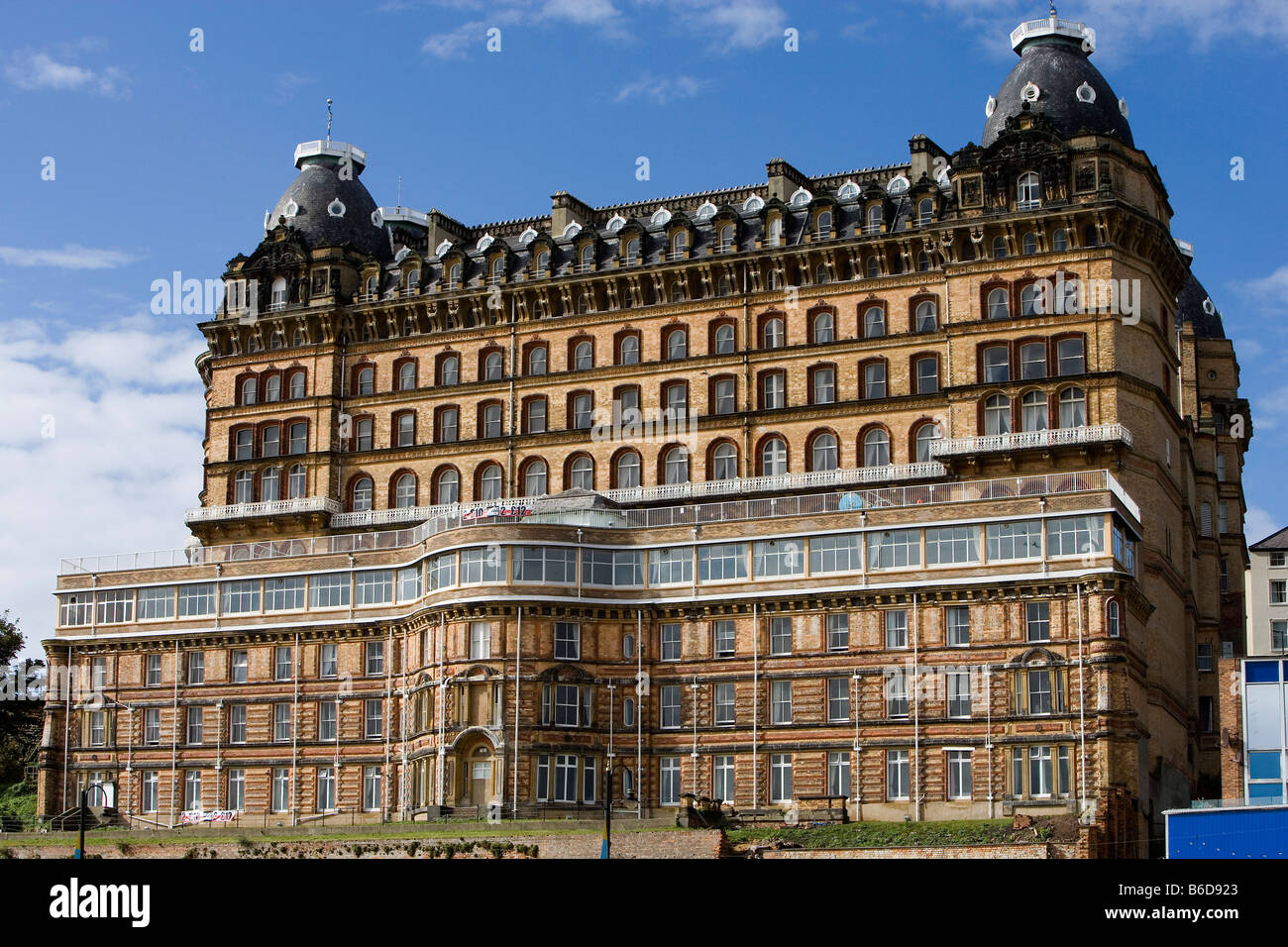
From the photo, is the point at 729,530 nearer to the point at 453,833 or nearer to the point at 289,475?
the point at 453,833

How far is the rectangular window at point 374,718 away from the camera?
93.4 meters

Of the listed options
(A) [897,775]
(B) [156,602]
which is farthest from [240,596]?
(A) [897,775]

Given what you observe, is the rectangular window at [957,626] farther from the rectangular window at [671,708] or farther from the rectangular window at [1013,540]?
the rectangular window at [671,708]

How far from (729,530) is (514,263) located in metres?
29.7

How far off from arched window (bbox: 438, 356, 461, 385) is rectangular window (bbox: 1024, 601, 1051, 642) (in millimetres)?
41870

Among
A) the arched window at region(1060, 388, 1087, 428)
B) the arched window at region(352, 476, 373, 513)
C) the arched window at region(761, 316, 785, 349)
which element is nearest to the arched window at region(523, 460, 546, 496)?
the arched window at region(352, 476, 373, 513)

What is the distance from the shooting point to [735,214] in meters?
106

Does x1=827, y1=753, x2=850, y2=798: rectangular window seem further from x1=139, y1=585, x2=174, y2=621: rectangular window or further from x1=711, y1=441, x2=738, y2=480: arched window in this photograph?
x1=139, y1=585, x2=174, y2=621: rectangular window

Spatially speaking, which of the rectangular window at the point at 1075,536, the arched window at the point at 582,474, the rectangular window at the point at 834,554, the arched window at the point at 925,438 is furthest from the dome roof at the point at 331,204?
the rectangular window at the point at 1075,536

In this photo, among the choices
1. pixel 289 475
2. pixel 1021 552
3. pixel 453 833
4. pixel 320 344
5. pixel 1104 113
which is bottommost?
pixel 453 833

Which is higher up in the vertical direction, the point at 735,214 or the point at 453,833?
the point at 735,214
